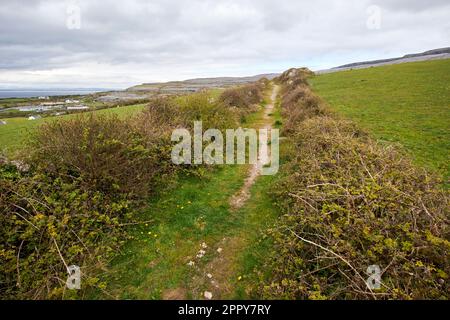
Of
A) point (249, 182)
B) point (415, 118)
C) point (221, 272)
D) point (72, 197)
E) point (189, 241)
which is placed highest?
point (415, 118)

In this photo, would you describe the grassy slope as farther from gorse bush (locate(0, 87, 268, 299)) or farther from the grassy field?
the grassy field

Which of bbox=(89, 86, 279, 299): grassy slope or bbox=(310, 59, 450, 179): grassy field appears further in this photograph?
bbox=(310, 59, 450, 179): grassy field

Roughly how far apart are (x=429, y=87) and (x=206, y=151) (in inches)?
978

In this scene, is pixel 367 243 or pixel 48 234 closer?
pixel 367 243

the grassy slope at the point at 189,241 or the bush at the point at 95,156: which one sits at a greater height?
the bush at the point at 95,156

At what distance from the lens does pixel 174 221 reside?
5926 mm

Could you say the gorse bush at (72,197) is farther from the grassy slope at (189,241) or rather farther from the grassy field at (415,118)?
the grassy field at (415,118)

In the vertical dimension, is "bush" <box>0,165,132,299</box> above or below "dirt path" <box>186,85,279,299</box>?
above

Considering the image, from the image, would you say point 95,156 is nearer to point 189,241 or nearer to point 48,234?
point 48,234

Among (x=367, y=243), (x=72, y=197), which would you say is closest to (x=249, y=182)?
(x=367, y=243)

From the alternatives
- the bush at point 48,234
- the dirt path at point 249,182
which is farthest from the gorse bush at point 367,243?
the bush at point 48,234

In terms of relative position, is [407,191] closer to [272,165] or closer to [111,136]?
[272,165]

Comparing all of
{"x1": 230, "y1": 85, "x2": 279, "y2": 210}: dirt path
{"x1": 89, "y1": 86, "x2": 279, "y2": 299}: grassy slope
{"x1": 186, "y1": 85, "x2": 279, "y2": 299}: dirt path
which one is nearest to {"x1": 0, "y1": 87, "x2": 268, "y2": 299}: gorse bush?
{"x1": 89, "y1": 86, "x2": 279, "y2": 299}: grassy slope
